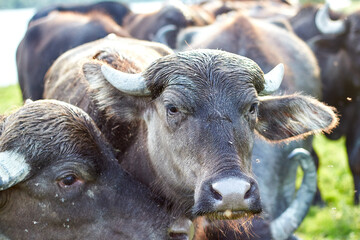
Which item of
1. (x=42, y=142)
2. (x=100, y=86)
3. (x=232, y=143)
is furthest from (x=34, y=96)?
(x=232, y=143)

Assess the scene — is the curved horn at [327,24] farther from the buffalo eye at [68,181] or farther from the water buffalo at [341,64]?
the buffalo eye at [68,181]

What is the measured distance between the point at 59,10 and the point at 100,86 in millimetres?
6331

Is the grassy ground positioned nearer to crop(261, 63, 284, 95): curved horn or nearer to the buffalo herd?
the buffalo herd

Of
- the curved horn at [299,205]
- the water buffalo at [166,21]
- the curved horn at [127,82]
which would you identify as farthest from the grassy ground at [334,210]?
the water buffalo at [166,21]

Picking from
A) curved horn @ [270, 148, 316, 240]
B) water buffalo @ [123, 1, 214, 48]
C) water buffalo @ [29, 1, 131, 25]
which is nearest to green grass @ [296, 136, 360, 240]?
curved horn @ [270, 148, 316, 240]

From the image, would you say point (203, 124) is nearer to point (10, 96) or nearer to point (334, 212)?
point (334, 212)

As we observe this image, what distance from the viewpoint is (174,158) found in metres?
3.81

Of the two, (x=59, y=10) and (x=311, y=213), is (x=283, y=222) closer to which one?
(x=311, y=213)

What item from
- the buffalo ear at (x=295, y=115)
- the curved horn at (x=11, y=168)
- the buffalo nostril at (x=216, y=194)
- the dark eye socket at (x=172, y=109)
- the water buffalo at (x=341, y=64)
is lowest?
the water buffalo at (x=341, y=64)

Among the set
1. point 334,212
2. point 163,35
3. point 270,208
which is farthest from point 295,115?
point 163,35

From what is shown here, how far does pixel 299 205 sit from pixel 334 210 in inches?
110

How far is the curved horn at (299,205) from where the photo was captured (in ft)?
16.5

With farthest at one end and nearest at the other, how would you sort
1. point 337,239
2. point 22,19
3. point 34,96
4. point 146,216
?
point 22,19 < point 34,96 < point 337,239 < point 146,216

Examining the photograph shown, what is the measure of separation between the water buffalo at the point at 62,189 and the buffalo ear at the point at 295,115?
1152 mm
